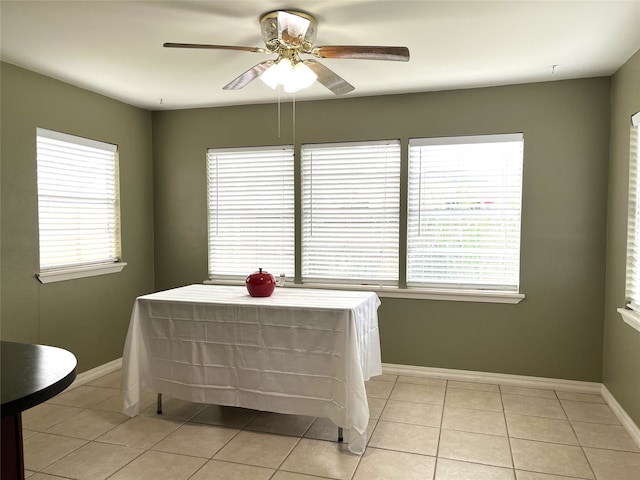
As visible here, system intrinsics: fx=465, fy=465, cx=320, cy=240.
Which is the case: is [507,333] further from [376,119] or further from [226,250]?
[226,250]

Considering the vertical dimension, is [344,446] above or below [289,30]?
below

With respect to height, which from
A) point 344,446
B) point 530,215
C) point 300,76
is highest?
point 300,76

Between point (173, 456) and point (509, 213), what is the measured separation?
10.0 feet

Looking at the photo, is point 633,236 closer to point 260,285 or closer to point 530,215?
point 530,215

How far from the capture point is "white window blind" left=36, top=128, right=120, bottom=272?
11.8 ft

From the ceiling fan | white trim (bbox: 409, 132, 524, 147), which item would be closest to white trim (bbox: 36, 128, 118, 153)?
the ceiling fan

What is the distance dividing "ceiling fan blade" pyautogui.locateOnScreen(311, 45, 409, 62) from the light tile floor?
221 cm

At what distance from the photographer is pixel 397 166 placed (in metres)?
4.13

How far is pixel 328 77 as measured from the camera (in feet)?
8.91

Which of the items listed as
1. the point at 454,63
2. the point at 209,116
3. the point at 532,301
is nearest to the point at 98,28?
the point at 209,116

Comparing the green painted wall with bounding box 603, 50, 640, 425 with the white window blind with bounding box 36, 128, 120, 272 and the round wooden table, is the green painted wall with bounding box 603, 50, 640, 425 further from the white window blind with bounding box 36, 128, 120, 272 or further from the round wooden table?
the white window blind with bounding box 36, 128, 120, 272

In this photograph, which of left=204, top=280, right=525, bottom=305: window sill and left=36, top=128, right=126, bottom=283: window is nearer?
left=36, top=128, right=126, bottom=283: window

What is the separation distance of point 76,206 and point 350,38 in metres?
2.63

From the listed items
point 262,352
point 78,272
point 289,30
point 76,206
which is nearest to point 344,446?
point 262,352
